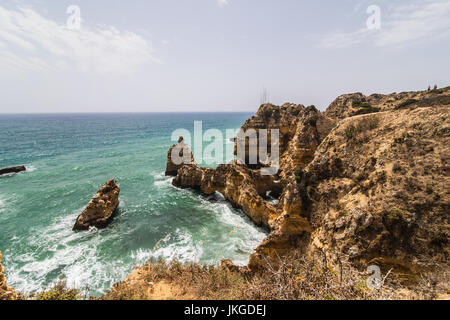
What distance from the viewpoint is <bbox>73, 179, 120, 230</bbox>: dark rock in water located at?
18.0 meters

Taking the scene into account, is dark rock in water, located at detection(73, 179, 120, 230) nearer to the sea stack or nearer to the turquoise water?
the turquoise water

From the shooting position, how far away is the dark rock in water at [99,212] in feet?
59.1

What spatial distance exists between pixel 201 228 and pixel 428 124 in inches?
716

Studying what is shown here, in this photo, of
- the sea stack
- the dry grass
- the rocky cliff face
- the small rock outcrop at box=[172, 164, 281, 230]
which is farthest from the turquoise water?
the rocky cliff face

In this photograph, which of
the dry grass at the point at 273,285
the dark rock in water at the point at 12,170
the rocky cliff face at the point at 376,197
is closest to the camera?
the dry grass at the point at 273,285

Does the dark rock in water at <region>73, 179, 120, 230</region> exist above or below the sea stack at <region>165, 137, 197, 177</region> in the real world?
below

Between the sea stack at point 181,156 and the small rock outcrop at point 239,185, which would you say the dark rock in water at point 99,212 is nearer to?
the small rock outcrop at point 239,185

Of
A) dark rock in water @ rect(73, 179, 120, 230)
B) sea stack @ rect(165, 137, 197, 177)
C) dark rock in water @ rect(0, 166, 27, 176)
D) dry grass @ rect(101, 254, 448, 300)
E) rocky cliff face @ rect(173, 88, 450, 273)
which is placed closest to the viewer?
dry grass @ rect(101, 254, 448, 300)

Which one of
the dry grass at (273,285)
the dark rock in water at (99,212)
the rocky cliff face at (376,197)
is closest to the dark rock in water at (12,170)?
the dark rock in water at (99,212)

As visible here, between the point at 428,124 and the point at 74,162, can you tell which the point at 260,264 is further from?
the point at 74,162

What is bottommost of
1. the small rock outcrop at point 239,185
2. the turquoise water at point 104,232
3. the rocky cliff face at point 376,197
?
the turquoise water at point 104,232

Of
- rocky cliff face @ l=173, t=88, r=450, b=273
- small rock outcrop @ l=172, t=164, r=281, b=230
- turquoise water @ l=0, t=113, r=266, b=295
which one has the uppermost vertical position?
rocky cliff face @ l=173, t=88, r=450, b=273

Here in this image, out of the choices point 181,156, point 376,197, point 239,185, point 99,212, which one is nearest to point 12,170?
point 99,212
